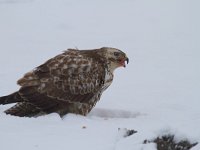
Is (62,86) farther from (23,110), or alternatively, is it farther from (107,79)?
(107,79)

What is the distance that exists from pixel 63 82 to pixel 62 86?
5cm

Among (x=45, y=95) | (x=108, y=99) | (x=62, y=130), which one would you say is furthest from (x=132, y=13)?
(x=62, y=130)

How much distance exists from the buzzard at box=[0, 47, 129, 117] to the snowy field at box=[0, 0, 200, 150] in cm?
26

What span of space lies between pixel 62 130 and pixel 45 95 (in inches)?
47.0

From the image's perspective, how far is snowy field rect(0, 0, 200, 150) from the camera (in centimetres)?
592

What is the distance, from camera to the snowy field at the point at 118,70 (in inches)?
233

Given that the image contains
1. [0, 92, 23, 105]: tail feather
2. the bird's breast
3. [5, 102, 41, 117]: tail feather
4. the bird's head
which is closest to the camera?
[0, 92, 23, 105]: tail feather

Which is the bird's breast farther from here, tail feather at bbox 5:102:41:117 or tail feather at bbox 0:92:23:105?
tail feather at bbox 0:92:23:105

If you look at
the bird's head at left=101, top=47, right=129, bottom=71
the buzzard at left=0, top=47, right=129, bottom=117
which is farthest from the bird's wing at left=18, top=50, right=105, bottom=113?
the bird's head at left=101, top=47, right=129, bottom=71

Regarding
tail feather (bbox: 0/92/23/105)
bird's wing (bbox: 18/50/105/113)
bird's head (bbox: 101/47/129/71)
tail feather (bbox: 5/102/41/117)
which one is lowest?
tail feather (bbox: 5/102/41/117)

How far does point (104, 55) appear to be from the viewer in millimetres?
7902

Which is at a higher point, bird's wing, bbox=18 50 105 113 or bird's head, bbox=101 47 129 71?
bird's head, bbox=101 47 129 71

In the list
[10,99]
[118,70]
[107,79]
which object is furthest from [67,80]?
[118,70]

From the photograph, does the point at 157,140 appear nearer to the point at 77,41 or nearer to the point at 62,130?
the point at 62,130
